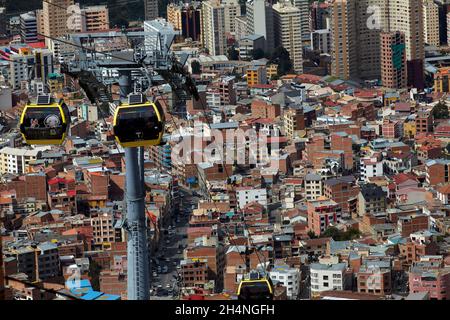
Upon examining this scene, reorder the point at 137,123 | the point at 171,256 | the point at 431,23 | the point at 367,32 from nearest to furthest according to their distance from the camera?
1. the point at 137,123
2. the point at 171,256
3. the point at 367,32
4. the point at 431,23

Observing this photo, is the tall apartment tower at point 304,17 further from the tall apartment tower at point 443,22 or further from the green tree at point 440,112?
the green tree at point 440,112

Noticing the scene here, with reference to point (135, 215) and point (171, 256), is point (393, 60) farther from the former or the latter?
point (135, 215)

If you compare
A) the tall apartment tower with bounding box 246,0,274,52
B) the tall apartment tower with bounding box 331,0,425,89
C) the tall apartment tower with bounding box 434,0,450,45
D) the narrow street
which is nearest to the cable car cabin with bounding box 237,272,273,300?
the narrow street

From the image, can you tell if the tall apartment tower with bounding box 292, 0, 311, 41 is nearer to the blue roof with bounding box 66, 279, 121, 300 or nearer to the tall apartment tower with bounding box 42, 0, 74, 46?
the tall apartment tower with bounding box 42, 0, 74, 46

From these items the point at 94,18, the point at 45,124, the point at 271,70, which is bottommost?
the point at 271,70

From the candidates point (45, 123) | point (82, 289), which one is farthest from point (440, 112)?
point (45, 123)
